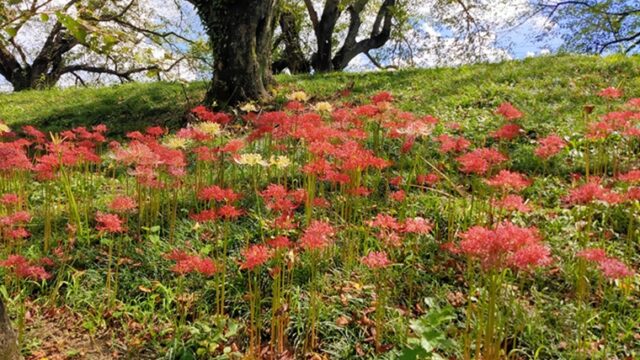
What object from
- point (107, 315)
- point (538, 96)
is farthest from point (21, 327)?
point (538, 96)

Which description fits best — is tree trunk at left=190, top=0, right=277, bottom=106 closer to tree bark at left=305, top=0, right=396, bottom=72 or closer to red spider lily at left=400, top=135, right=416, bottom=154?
red spider lily at left=400, top=135, right=416, bottom=154

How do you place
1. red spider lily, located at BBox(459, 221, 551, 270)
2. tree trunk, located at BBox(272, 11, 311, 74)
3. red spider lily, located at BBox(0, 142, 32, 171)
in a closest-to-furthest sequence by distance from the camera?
red spider lily, located at BBox(459, 221, 551, 270)
red spider lily, located at BBox(0, 142, 32, 171)
tree trunk, located at BBox(272, 11, 311, 74)

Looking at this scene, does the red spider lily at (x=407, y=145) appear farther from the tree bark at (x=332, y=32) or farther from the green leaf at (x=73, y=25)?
the tree bark at (x=332, y=32)

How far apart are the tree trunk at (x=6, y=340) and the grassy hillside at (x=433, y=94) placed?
17.8 feet

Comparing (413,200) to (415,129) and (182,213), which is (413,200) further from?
(182,213)

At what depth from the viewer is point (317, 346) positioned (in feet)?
9.41

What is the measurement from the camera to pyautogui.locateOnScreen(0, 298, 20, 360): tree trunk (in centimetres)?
221

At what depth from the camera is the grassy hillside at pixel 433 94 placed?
6.97 meters

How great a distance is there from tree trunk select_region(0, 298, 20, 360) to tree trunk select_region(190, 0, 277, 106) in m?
5.85

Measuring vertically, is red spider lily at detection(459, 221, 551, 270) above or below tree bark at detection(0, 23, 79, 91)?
below

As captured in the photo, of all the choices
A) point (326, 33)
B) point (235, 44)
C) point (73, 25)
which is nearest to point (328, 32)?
point (326, 33)

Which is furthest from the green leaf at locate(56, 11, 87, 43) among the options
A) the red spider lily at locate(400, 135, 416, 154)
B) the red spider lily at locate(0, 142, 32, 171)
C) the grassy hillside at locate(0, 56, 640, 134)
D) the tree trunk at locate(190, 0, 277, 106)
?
the tree trunk at locate(190, 0, 277, 106)

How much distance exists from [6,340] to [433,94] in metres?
6.95

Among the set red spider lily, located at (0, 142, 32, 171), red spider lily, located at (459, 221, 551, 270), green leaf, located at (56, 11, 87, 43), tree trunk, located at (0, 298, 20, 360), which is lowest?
tree trunk, located at (0, 298, 20, 360)
